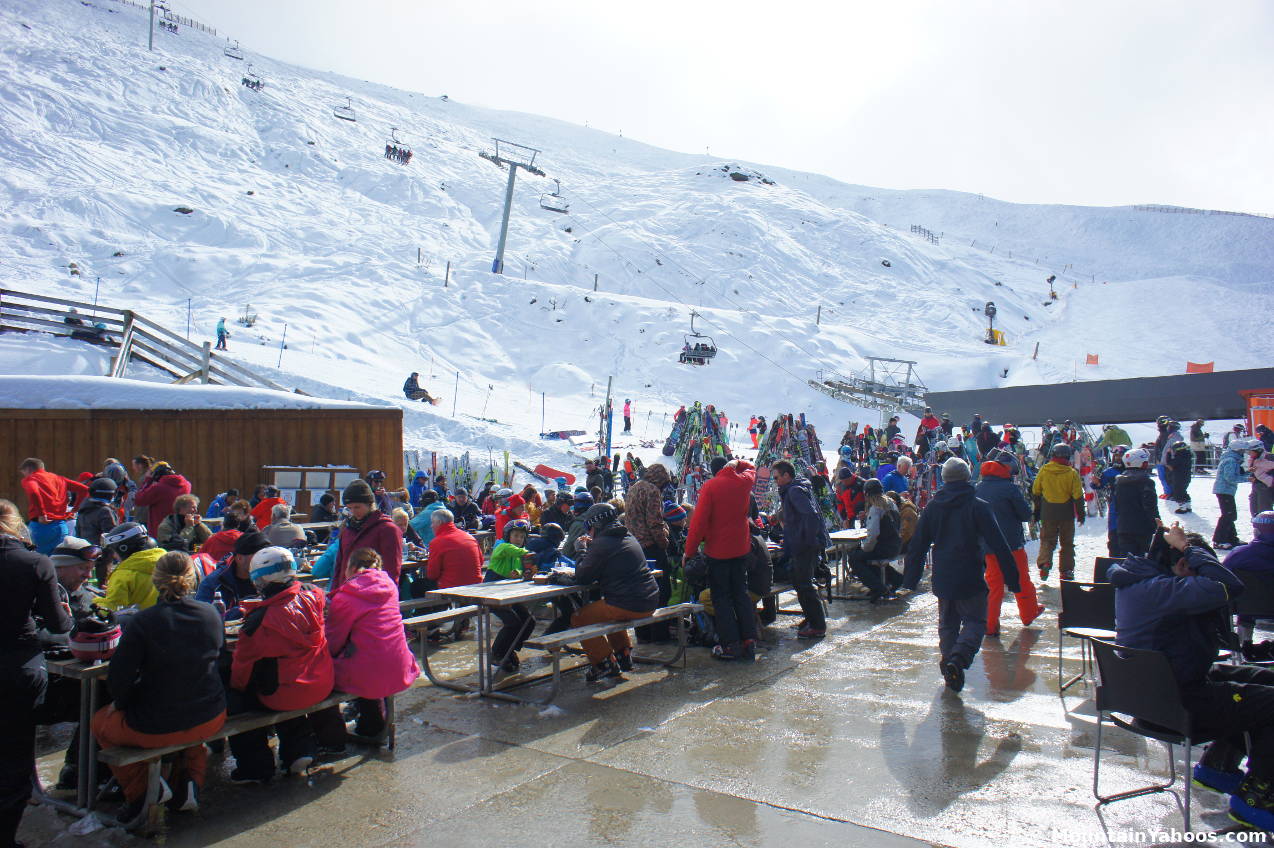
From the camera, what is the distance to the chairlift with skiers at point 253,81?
232 ft

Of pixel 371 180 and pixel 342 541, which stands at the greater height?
pixel 371 180

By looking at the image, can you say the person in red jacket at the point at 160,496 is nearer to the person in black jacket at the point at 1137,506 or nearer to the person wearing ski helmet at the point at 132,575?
the person wearing ski helmet at the point at 132,575

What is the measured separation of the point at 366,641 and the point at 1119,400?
27.1 metres

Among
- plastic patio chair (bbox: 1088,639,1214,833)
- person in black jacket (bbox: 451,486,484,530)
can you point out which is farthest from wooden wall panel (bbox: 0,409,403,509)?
plastic patio chair (bbox: 1088,639,1214,833)

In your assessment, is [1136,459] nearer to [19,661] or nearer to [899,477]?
[899,477]

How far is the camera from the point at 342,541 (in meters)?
6.39

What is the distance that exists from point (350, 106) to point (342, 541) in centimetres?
8065

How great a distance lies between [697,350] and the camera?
4178cm

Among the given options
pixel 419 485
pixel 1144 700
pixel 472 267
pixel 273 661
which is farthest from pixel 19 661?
pixel 472 267

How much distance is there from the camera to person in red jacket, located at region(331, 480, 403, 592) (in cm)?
625

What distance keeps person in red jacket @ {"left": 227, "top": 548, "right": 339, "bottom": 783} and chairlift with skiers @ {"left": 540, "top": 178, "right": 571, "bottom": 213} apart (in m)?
60.7

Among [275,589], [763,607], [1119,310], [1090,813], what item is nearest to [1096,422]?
[763,607]

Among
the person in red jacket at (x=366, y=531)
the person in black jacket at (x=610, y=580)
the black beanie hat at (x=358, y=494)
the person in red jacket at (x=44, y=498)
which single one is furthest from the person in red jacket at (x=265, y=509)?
the person in black jacket at (x=610, y=580)

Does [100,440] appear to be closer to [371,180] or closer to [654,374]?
[654,374]
